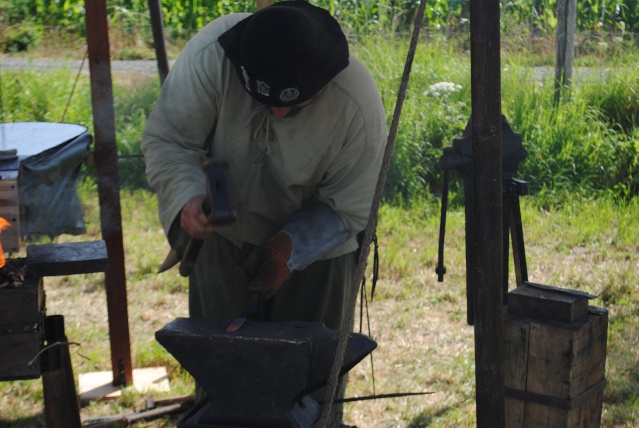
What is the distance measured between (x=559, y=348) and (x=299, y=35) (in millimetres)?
1195

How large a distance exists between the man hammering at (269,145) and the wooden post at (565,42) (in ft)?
14.9

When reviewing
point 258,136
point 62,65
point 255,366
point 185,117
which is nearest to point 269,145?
point 258,136

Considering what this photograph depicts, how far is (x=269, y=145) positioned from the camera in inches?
116

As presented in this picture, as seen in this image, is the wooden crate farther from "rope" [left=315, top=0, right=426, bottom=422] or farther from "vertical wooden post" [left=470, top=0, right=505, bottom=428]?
"rope" [left=315, top=0, right=426, bottom=422]

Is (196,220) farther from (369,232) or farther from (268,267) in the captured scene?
(369,232)

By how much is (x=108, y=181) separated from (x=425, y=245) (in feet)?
8.28

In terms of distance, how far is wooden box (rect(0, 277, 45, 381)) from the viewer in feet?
9.20

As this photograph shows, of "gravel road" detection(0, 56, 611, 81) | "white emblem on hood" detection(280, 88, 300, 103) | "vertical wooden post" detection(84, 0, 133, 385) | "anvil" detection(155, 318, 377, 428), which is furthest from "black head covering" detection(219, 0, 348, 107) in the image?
"gravel road" detection(0, 56, 611, 81)

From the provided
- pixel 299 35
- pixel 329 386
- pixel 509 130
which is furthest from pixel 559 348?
pixel 299 35

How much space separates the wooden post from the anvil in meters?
5.23

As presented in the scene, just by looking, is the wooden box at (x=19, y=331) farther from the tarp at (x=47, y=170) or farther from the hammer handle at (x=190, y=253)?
the tarp at (x=47, y=170)

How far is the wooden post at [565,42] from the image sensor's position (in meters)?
7.01

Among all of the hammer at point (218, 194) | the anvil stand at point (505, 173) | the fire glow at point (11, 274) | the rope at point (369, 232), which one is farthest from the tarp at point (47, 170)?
the rope at point (369, 232)

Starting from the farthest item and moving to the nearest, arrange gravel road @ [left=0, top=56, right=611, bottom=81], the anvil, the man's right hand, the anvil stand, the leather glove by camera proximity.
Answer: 1. gravel road @ [left=0, top=56, right=611, bottom=81]
2. the anvil stand
3. the leather glove
4. the man's right hand
5. the anvil
